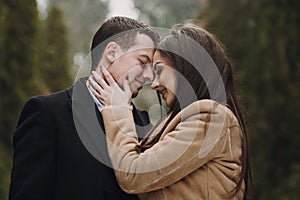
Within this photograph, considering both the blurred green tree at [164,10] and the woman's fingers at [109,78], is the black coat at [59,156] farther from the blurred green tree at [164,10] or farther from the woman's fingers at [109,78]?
the blurred green tree at [164,10]

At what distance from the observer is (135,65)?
327cm

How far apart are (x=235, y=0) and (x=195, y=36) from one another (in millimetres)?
10609

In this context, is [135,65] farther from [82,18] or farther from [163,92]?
[82,18]

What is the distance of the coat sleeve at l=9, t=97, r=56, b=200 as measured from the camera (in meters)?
2.89

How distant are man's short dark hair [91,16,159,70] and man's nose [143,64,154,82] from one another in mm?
134

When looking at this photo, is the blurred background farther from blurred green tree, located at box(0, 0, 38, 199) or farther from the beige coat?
the beige coat

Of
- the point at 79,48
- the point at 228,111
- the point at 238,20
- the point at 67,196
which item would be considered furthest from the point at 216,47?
the point at 79,48

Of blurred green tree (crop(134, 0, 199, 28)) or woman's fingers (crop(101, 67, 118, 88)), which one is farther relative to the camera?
blurred green tree (crop(134, 0, 199, 28))

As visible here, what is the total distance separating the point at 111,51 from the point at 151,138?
0.53 m

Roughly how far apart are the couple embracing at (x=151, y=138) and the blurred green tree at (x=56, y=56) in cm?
1248

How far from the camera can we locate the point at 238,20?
42.6 feet

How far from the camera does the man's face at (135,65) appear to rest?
10.7 feet

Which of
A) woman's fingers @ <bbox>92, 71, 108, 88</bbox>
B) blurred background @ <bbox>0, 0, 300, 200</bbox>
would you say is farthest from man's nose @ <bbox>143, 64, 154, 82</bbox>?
blurred background @ <bbox>0, 0, 300, 200</bbox>

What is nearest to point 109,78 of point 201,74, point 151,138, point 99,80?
point 99,80
